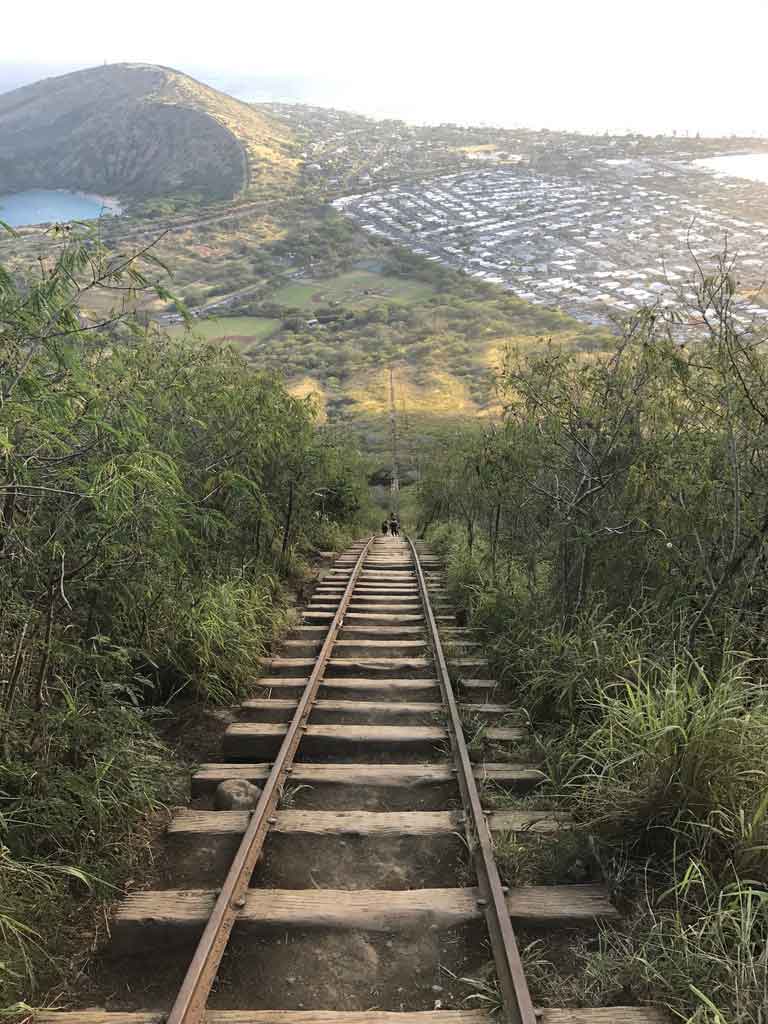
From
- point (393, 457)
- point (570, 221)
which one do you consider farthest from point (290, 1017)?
point (570, 221)

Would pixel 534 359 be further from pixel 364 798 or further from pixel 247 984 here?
pixel 247 984

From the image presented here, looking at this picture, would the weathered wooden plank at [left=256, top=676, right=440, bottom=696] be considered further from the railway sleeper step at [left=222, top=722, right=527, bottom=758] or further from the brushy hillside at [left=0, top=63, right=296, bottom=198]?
the brushy hillside at [left=0, top=63, right=296, bottom=198]

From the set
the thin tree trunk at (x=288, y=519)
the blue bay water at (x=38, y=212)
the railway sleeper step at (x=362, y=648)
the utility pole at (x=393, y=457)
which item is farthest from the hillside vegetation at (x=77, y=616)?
the utility pole at (x=393, y=457)

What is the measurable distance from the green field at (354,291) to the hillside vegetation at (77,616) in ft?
396

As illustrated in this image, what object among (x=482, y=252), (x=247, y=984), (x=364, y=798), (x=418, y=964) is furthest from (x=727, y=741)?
(x=482, y=252)

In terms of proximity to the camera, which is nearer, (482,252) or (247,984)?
(247,984)

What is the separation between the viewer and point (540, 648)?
5.82m

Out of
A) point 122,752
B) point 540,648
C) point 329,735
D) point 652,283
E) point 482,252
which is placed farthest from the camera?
point 482,252

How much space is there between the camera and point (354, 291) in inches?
5477

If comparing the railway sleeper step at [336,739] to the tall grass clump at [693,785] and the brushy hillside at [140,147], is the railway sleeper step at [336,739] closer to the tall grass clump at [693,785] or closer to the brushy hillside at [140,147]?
the tall grass clump at [693,785]

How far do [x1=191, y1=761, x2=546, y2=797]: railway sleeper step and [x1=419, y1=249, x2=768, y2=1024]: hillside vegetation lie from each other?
24 centimetres

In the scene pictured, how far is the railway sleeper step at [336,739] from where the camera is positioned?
4.66 metres

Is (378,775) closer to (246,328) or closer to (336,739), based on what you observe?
(336,739)

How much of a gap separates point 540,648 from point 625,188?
203 meters
